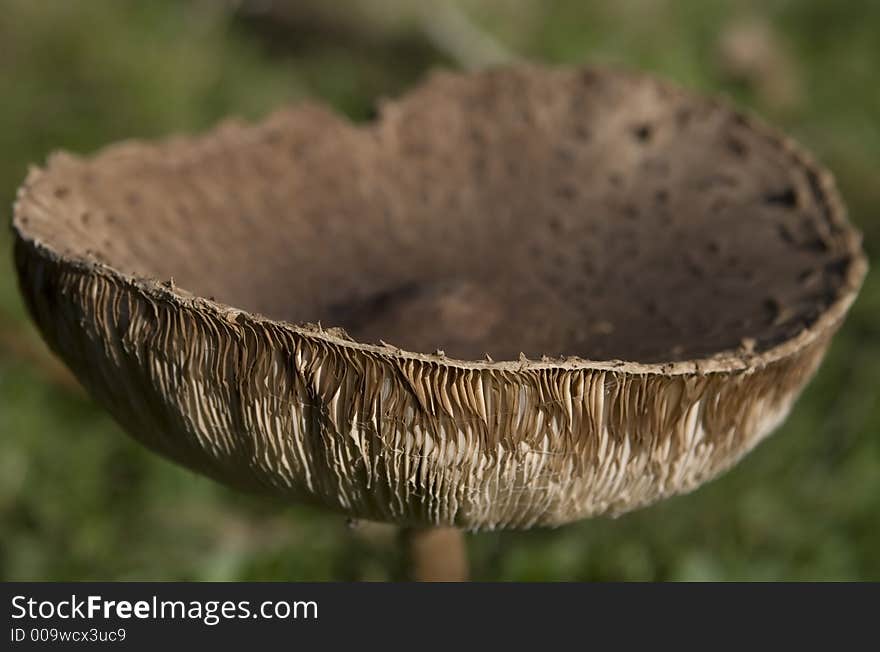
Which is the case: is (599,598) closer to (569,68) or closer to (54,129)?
(569,68)

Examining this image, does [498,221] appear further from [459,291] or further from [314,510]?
[314,510]

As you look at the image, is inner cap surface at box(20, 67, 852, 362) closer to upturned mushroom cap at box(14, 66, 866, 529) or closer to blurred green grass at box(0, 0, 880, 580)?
upturned mushroom cap at box(14, 66, 866, 529)

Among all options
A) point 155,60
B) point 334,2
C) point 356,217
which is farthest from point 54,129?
point 356,217

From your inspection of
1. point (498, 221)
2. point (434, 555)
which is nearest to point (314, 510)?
point (434, 555)

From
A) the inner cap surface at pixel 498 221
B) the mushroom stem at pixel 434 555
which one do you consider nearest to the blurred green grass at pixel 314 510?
the mushroom stem at pixel 434 555

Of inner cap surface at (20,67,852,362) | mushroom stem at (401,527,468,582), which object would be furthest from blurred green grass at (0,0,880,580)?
inner cap surface at (20,67,852,362)

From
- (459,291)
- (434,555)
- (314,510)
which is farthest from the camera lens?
(314,510)
